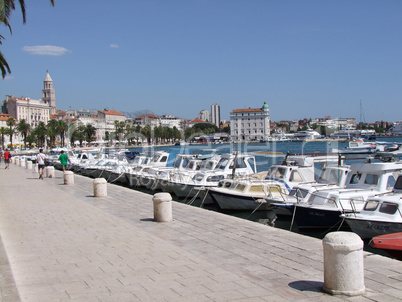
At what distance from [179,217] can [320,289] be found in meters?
7.46

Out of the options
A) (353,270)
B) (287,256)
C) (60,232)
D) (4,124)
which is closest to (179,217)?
(60,232)

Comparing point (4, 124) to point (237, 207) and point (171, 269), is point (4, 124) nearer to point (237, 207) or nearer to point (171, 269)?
point (237, 207)

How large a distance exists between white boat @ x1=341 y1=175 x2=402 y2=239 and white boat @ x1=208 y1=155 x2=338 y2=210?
456 cm

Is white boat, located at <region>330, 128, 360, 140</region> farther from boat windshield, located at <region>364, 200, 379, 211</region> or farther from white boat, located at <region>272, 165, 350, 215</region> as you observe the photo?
boat windshield, located at <region>364, 200, 379, 211</region>

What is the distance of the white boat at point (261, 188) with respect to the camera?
68.5 feet

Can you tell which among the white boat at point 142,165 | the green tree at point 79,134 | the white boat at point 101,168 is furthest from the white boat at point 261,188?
the green tree at point 79,134

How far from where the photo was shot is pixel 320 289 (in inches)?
274

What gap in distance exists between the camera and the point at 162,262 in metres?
8.61

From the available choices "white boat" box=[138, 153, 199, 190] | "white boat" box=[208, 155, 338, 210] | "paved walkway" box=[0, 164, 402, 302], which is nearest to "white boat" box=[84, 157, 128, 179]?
"white boat" box=[138, 153, 199, 190]

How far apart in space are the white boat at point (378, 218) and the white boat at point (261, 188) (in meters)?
4.56

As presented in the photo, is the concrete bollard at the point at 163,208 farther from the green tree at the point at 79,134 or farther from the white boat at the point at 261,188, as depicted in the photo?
the green tree at the point at 79,134

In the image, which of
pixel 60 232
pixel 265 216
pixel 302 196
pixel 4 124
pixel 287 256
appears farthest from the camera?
pixel 4 124

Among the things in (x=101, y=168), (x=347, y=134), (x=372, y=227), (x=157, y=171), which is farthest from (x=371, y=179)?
(x=347, y=134)

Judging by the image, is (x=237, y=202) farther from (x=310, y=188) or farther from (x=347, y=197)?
(x=347, y=197)
